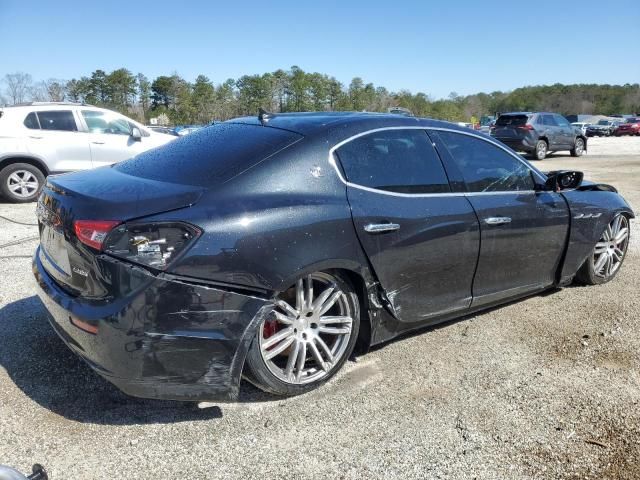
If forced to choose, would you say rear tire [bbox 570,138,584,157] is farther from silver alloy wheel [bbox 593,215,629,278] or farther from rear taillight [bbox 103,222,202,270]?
rear taillight [bbox 103,222,202,270]

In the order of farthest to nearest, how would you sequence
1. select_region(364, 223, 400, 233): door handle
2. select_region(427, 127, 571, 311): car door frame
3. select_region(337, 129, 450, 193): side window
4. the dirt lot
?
select_region(427, 127, 571, 311): car door frame → select_region(337, 129, 450, 193): side window → select_region(364, 223, 400, 233): door handle → the dirt lot

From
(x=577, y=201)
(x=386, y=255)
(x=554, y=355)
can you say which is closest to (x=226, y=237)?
(x=386, y=255)

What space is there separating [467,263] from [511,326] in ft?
2.61

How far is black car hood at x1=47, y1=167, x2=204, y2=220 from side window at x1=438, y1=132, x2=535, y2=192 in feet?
6.25

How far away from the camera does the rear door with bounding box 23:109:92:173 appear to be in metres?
9.09

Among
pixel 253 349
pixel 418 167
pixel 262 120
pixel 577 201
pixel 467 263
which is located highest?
pixel 262 120

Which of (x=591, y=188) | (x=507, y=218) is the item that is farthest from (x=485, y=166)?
(x=591, y=188)

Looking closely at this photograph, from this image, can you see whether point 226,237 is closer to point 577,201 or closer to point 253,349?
point 253,349

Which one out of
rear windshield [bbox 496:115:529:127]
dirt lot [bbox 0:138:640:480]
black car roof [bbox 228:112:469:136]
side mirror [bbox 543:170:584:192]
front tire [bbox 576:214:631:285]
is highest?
rear windshield [bbox 496:115:529:127]

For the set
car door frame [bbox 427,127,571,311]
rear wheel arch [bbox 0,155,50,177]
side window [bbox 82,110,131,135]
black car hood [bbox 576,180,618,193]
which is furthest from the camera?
side window [bbox 82,110,131,135]

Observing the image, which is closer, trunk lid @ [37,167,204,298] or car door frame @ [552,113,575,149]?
trunk lid @ [37,167,204,298]

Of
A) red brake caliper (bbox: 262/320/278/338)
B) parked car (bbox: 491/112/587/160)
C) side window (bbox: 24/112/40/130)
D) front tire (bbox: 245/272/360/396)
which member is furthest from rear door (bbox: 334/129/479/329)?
parked car (bbox: 491/112/587/160)

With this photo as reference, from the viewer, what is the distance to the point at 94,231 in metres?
2.48

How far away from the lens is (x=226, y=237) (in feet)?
8.24
